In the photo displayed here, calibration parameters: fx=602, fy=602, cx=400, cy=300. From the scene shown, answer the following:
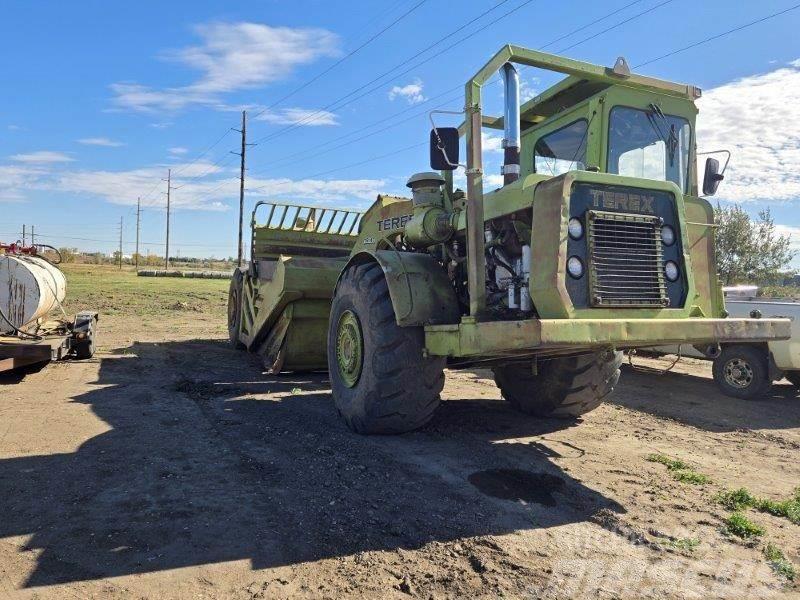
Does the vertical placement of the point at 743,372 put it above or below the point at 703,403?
above

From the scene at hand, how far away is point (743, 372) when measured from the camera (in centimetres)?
866

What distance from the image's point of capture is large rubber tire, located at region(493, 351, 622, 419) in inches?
231

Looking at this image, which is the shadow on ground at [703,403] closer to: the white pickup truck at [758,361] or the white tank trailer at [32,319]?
the white pickup truck at [758,361]

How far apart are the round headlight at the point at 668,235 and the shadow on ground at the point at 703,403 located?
310 centimetres

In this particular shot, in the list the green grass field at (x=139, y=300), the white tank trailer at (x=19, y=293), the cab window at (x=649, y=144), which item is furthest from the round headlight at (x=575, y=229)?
the green grass field at (x=139, y=300)

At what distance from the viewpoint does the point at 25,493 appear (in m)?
3.83

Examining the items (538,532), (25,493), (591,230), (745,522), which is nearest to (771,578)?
(745,522)

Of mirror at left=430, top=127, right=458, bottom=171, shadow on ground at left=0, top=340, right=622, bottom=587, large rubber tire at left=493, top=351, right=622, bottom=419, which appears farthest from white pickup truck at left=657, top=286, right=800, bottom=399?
mirror at left=430, top=127, right=458, bottom=171

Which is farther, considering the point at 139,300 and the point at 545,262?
the point at 139,300

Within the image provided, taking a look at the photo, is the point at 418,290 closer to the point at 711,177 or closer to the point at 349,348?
the point at 349,348

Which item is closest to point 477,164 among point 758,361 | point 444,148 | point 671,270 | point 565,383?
point 444,148

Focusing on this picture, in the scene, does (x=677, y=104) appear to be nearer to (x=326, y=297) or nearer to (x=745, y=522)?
(x=745, y=522)

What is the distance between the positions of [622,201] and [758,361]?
226 inches

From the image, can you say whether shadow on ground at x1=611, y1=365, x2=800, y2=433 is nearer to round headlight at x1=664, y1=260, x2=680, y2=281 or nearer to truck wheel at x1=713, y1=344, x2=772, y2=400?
truck wheel at x1=713, y1=344, x2=772, y2=400
